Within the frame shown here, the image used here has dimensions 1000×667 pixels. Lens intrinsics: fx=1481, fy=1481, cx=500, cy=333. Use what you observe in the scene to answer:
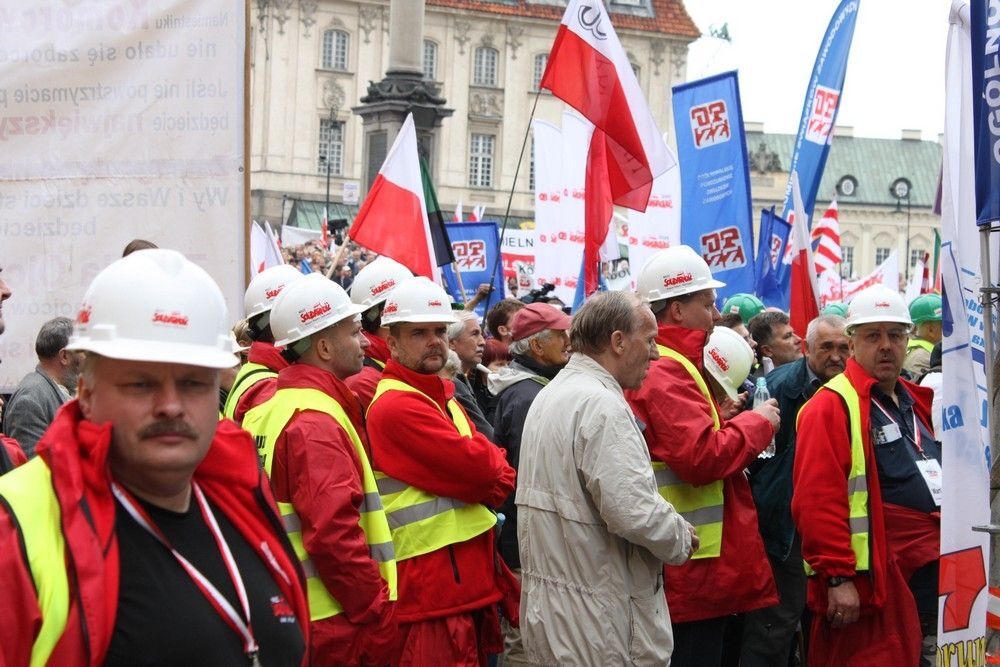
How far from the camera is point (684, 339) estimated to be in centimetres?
605

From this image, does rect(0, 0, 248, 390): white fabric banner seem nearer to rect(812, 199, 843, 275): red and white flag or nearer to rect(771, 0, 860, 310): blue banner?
rect(771, 0, 860, 310): blue banner

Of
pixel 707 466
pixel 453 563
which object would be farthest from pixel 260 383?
pixel 707 466

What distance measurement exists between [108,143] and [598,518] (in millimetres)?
2590

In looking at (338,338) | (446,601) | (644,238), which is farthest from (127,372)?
(644,238)

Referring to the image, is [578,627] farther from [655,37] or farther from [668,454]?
[655,37]

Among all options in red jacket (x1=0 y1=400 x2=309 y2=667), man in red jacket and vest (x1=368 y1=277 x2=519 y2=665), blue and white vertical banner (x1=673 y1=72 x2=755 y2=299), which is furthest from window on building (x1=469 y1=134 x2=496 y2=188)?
red jacket (x1=0 y1=400 x2=309 y2=667)

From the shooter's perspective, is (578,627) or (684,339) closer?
(578,627)

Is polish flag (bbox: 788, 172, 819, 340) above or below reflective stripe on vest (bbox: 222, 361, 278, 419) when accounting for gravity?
above

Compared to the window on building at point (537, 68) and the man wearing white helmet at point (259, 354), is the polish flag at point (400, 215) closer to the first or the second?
the man wearing white helmet at point (259, 354)

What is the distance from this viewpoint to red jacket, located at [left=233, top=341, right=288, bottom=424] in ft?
18.0

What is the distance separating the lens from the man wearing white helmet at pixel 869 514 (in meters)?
5.86

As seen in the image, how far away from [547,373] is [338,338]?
6.12 feet

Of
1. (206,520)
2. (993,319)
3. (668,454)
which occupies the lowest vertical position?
(668,454)

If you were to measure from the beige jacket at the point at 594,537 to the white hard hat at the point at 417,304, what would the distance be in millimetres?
672
